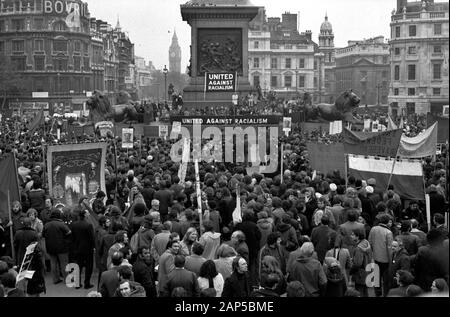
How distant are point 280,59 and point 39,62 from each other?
41005mm

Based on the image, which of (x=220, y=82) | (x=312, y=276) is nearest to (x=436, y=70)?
(x=220, y=82)

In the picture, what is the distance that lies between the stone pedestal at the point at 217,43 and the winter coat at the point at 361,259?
37042 millimetres

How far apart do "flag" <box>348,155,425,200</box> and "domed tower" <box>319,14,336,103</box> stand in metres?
110

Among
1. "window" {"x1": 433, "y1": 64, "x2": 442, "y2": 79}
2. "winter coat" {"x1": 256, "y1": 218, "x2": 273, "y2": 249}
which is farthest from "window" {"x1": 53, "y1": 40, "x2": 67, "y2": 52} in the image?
"winter coat" {"x1": 256, "y1": 218, "x2": 273, "y2": 249}

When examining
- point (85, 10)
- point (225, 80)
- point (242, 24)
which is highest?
point (85, 10)

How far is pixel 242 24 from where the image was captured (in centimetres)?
4822

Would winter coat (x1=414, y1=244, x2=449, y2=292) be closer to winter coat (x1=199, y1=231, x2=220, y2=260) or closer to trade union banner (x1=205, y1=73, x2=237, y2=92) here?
winter coat (x1=199, y1=231, x2=220, y2=260)

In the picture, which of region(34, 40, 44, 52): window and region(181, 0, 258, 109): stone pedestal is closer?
region(181, 0, 258, 109): stone pedestal

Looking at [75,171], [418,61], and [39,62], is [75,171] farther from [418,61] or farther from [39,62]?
[39,62]

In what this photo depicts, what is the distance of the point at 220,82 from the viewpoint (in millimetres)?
38406

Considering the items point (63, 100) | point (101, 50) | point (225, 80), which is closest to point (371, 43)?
point (101, 50)

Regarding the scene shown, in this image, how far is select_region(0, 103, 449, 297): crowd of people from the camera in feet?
30.5
